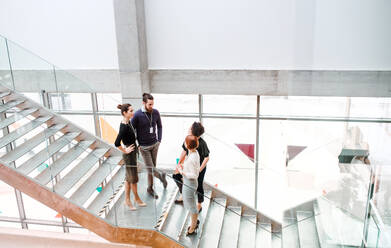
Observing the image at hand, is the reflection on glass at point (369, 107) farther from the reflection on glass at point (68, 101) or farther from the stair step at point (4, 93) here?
the stair step at point (4, 93)

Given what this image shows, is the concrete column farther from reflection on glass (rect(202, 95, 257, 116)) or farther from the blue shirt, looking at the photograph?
the blue shirt

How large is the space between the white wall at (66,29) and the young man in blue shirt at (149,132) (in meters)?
2.74

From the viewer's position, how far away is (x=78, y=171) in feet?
21.1

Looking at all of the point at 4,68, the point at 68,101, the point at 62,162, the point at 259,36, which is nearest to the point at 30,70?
the point at 4,68

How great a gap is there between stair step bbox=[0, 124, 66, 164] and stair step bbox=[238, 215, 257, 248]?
4.11 metres

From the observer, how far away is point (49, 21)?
332 inches

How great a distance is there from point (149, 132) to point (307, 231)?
3.12 m

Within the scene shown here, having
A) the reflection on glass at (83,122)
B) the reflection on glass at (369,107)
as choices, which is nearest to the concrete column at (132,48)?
the reflection on glass at (83,122)

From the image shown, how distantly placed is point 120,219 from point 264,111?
4.27m

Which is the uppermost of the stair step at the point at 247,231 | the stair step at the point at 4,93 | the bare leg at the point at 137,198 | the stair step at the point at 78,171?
the stair step at the point at 4,93

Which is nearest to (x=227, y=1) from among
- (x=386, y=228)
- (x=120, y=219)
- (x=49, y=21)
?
(x=49, y=21)

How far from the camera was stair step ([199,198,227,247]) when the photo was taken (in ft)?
20.3

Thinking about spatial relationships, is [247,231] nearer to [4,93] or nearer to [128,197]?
[128,197]

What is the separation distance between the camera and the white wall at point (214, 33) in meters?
6.94
